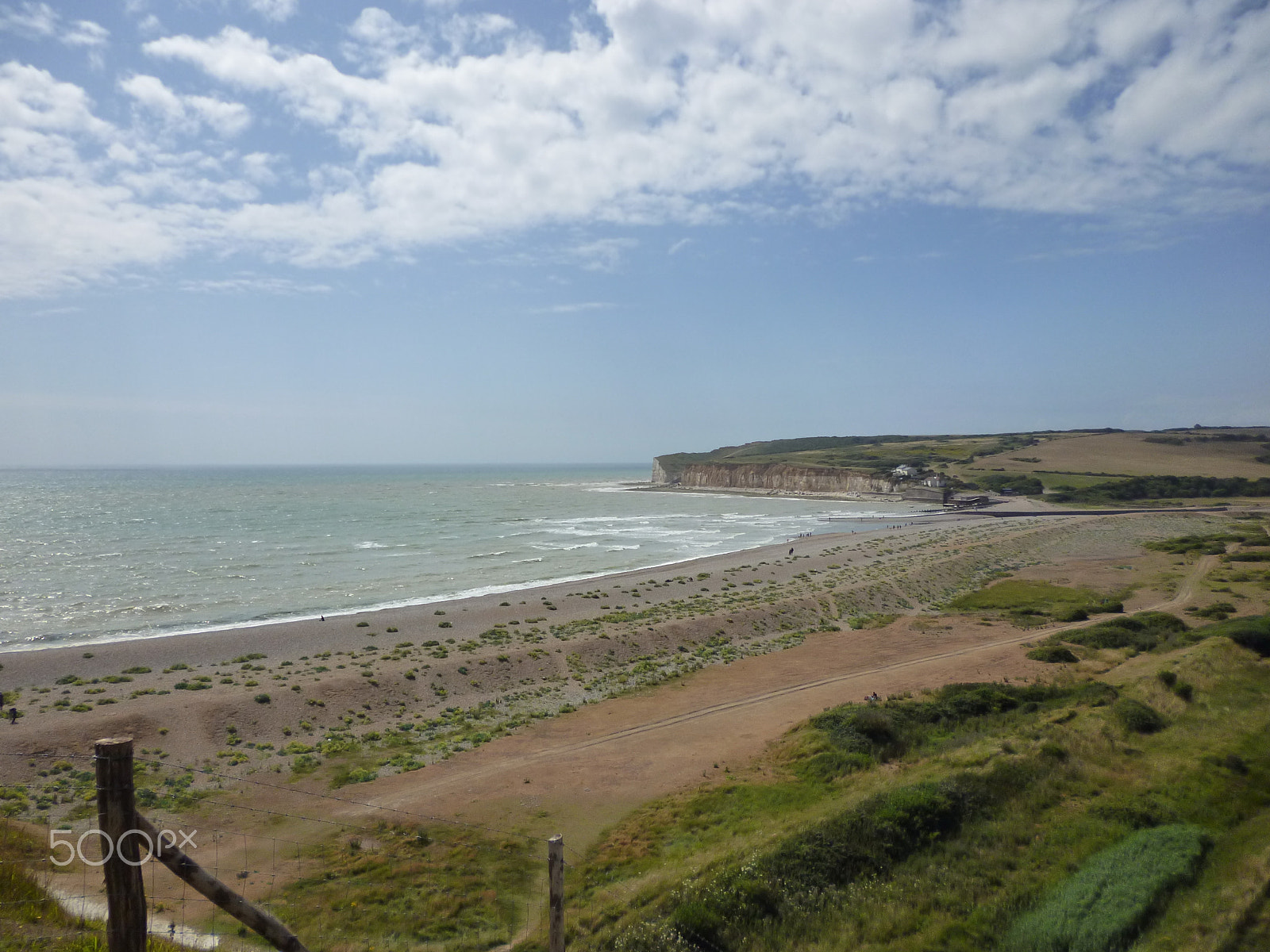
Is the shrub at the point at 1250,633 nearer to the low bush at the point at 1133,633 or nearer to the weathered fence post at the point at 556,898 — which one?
the low bush at the point at 1133,633

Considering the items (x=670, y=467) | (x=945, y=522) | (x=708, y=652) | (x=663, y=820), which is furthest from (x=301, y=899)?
(x=670, y=467)

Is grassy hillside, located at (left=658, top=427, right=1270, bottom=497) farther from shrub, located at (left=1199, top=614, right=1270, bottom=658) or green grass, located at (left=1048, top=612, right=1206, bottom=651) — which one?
shrub, located at (left=1199, top=614, right=1270, bottom=658)

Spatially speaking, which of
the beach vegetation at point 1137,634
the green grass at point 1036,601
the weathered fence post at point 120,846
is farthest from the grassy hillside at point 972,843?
the green grass at point 1036,601

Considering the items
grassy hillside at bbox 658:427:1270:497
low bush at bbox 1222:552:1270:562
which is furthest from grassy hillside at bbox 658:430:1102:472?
low bush at bbox 1222:552:1270:562

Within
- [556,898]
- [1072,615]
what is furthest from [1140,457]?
[556,898]

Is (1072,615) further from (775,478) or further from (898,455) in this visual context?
(898,455)

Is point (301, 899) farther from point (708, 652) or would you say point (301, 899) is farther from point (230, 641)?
point (230, 641)
